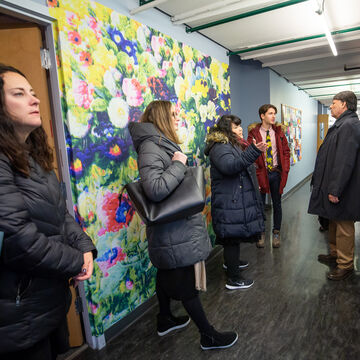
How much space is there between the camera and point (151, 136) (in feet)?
5.24

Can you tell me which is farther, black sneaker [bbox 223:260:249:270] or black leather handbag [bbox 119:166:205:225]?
black sneaker [bbox 223:260:249:270]

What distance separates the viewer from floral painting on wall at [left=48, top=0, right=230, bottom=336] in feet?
5.59

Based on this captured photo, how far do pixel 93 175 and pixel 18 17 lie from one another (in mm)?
952

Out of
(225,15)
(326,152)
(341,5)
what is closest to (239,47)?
(225,15)

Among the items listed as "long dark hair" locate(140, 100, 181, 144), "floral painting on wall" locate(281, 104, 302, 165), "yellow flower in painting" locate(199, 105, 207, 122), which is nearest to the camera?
"long dark hair" locate(140, 100, 181, 144)

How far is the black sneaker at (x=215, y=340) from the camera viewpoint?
68.8 inches

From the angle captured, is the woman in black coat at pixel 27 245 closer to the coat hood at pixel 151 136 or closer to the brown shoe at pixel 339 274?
the coat hood at pixel 151 136

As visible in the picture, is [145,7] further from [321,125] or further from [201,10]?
[321,125]

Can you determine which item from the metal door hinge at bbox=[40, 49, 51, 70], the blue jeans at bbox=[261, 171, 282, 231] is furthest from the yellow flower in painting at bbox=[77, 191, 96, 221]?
the blue jeans at bbox=[261, 171, 282, 231]

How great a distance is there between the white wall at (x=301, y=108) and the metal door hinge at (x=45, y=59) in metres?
4.19

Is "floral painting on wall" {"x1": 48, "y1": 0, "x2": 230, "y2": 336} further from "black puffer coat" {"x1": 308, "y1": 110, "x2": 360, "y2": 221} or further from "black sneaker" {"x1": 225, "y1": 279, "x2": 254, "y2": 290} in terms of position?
"black puffer coat" {"x1": 308, "y1": 110, "x2": 360, "y2": 221}

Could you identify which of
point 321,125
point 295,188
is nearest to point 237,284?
point 295,188

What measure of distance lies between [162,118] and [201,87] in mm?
1537

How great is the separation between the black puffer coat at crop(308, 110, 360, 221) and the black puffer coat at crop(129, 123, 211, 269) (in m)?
1.45
